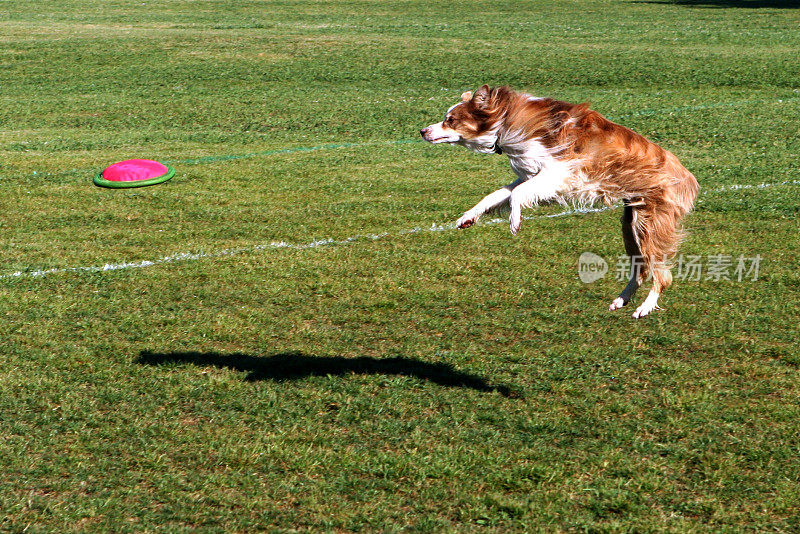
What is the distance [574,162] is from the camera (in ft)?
22.2

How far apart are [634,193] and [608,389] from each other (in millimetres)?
1471

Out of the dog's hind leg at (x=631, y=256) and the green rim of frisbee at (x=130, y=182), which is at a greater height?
the dog's hind leg at (x=631, y=256)

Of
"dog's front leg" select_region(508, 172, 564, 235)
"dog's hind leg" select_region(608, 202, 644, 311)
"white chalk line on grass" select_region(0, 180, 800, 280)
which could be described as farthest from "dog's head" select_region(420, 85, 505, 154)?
"white chalk line on grass" select_region(0, 180, 800, 280)

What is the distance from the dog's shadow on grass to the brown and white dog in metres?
1.22

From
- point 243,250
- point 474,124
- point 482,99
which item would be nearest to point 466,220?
point 474,124

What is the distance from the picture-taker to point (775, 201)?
457 inches

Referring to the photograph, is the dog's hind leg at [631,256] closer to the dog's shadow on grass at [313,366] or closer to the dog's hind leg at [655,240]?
the dog's hind leg at [655,240]

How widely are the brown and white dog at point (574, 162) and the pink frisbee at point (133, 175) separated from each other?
6819 millimetres

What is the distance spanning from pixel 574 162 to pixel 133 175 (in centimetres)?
772

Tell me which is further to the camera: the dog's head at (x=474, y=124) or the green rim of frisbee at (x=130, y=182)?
the green rim of frisbee at (x=130, y=182)

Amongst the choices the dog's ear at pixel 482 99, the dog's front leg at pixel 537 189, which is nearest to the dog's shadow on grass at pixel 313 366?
the dog's front leg at pixel 537 189

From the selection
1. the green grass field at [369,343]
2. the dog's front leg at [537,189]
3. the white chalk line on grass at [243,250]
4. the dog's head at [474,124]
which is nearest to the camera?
the green grass field at [369,343]

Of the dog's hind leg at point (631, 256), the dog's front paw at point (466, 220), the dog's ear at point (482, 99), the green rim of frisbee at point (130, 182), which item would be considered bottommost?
the green rim of frisbee at point (130, 182)

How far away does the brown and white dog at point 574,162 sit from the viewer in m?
6.79
